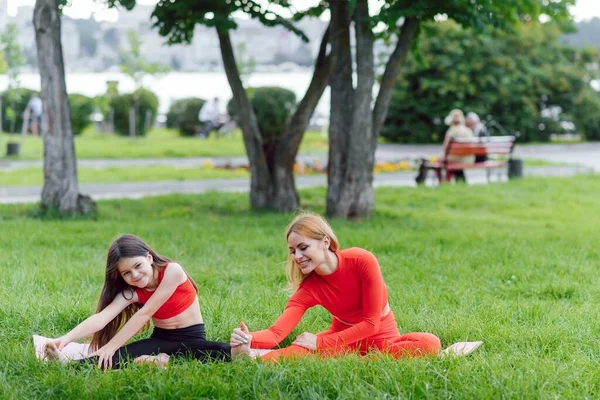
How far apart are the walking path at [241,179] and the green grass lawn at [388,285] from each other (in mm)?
1864

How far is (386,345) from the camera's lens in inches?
201

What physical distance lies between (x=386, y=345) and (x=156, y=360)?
132cm

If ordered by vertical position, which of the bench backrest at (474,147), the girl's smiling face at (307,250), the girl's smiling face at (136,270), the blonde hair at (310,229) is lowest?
the girl's smiling face at (136,270)

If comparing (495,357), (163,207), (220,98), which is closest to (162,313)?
(495,357)

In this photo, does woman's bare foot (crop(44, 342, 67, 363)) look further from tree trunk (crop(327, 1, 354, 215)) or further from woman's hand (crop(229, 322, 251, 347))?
tree trunk (crop(327, 1, 354, 215))

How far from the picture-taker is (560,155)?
2525cm

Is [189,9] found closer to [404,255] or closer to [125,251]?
[404,255]

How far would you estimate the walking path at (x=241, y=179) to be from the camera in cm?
1454

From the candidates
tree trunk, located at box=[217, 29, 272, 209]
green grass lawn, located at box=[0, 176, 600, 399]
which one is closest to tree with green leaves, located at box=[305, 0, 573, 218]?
green grass lawn, located at box=[0, 176, 600, 399]

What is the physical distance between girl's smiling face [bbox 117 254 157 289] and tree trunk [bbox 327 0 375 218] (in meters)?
6.16

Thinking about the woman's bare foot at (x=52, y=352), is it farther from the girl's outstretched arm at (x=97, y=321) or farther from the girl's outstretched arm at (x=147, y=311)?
the girl's outstretched arm at (x=147, y=311)

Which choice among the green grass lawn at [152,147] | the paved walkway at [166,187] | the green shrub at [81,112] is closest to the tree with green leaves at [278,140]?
the paved walkway at [166,187]

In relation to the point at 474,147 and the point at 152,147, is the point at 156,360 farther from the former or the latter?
the point at 152,147

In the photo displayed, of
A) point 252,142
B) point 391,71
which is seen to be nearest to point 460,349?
point 391,71
